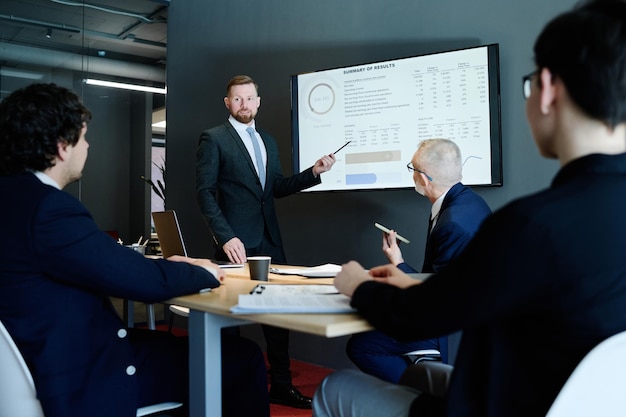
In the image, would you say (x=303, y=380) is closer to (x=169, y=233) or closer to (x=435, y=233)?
(x=169, y=233)

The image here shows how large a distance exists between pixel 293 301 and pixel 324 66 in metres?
2.86

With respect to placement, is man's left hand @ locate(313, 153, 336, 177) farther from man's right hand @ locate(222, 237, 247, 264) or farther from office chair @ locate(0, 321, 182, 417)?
office chair @ locate(0, 321, 182, 417)

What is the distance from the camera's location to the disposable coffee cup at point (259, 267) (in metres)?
1.96

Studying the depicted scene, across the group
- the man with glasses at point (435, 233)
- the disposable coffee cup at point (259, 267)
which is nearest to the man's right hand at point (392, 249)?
the man with glasses at point (435, 233)

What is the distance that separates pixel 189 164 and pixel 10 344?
3807 mm

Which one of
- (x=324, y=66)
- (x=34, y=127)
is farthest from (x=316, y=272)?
(x=324, y=66)

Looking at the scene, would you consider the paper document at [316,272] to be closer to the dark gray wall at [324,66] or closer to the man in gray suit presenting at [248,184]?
the man in gray suit presenting at [248,184]

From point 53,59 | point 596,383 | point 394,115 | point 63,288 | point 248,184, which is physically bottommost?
point 596,383

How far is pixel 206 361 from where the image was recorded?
146cm

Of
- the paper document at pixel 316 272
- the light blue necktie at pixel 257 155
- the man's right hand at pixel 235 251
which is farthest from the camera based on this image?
the light blue necktie at pixel 257 155

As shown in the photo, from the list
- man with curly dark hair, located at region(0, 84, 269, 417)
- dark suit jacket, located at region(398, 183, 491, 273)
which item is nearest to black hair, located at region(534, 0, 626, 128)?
man with curly dark hair, located at region(0, 84, 269, 417)

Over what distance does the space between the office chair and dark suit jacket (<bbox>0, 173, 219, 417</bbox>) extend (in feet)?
0.11

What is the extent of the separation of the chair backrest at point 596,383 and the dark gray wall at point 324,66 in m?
2.16

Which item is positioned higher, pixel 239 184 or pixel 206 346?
pixel 239 184
